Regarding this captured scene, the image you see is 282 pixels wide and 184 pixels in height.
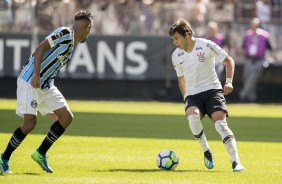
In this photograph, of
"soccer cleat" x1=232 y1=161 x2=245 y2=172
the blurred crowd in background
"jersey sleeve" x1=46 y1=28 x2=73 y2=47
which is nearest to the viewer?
"jersey sleeve" x1=46 y1=28 x2=73 y2=47

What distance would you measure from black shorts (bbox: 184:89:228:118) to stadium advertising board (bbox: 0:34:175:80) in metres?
18.4

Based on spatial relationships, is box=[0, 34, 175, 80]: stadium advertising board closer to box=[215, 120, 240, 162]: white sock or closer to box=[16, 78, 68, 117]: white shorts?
box=[215, 120, 240, 162]: white sock

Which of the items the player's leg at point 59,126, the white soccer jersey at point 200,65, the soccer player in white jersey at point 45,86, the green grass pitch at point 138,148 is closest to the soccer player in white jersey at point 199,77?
the white soccer jersey at point 200,65

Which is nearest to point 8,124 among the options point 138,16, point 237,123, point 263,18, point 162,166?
point 237,123

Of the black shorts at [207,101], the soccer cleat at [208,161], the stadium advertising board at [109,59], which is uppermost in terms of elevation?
the black shorts at [207,101]

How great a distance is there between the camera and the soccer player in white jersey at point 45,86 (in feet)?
38.3

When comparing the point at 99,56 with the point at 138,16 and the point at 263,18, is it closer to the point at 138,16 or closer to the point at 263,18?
the point at 138,16

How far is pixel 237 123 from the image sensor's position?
21.9 meters

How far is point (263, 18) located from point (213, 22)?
2.03m

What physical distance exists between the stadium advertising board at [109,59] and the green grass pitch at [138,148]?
4799mm

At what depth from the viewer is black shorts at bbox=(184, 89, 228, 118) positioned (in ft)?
41.4

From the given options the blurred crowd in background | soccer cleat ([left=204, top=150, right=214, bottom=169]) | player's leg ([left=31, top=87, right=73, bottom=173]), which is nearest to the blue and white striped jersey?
player's leg ([left=31, top=87, right=73, bottom=173])

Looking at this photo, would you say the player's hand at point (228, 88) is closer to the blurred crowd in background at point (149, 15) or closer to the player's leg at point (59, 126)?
the player's leg at point (59, 126)

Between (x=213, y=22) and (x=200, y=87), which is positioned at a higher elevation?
(x=200, y=87)
